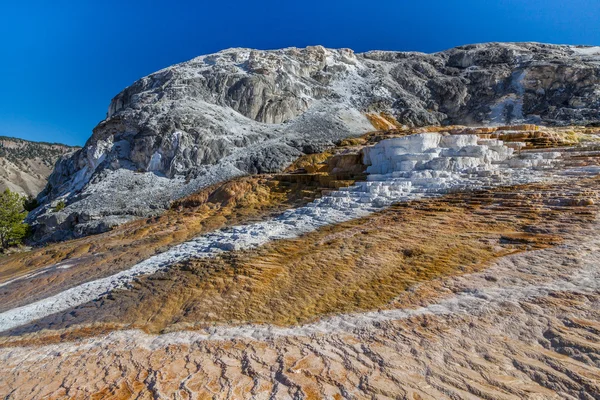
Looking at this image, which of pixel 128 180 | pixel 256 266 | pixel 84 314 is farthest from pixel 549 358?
pixel 128 180

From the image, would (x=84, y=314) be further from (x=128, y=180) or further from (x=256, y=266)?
(x=128, y=180)

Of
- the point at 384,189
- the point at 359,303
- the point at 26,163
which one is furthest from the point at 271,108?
the point at 26,163

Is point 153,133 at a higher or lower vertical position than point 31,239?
higher

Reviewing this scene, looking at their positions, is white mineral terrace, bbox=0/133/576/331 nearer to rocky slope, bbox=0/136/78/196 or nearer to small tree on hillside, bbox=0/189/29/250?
small tree on hillside, bbox=0/189/29/250

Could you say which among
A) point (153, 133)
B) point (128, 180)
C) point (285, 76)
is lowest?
point (128, 180)

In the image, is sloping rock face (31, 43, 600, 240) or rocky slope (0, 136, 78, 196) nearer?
sloping rock face (31, 43, 600, 240)

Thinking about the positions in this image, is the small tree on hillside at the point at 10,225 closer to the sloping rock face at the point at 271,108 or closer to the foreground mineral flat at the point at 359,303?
the sloping rock face at the point at 271,108

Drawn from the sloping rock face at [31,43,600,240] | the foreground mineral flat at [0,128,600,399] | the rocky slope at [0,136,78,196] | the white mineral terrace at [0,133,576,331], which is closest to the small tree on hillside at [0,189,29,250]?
the sloping rock face at [31,43,600,240]
